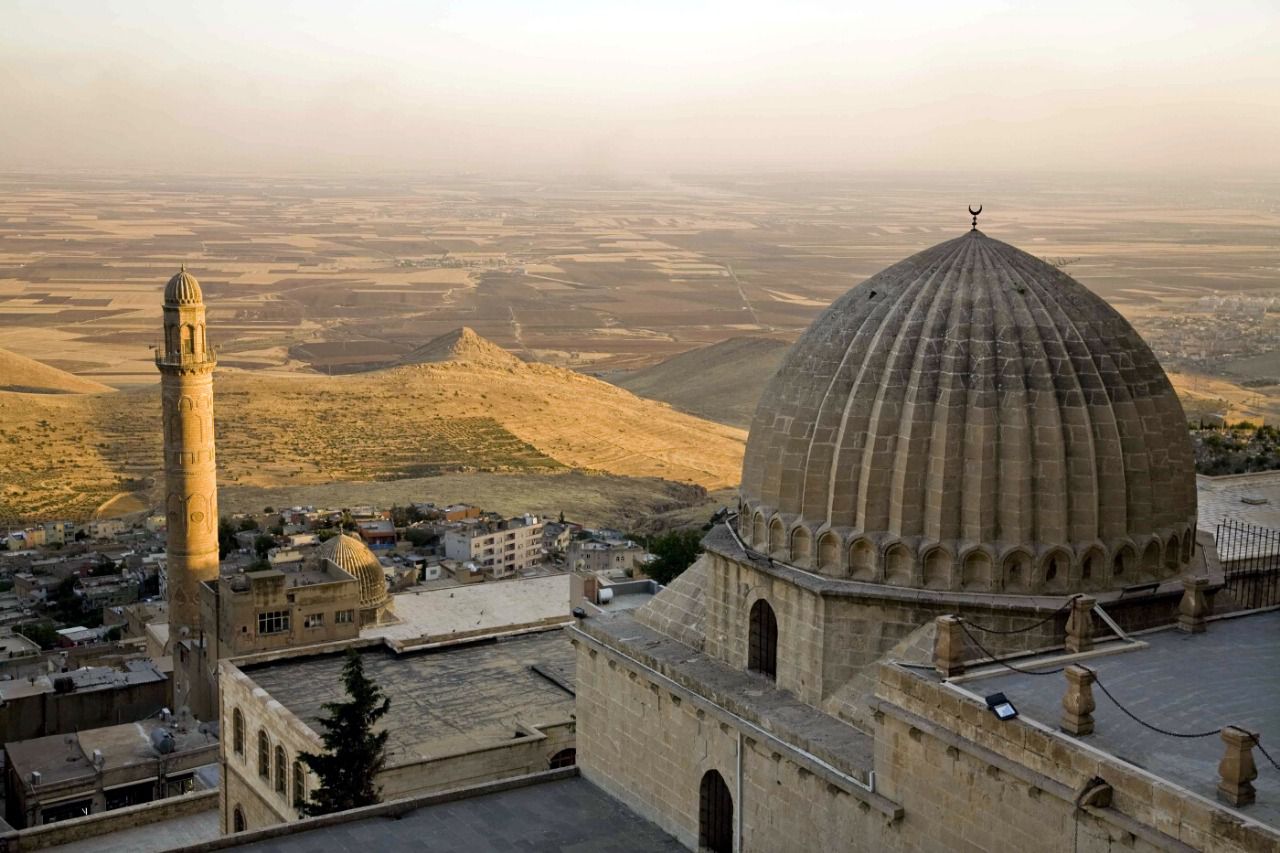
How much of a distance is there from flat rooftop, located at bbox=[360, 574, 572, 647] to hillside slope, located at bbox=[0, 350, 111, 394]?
209 feet

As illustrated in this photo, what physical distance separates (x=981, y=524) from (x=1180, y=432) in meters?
2.47

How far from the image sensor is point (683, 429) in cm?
8550

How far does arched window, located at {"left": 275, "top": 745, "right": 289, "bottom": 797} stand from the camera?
22109 mm

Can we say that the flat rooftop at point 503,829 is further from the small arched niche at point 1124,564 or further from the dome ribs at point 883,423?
the small arched niche at point 1124,564

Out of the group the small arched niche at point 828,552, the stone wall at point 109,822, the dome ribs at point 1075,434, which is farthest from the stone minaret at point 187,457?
the dome ribs at point 1075,434

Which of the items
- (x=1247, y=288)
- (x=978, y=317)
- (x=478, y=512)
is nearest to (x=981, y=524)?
(x=978, y=317)

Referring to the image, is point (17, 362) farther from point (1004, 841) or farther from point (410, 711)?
point (1004, 841)

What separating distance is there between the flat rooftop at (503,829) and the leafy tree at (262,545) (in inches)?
1255

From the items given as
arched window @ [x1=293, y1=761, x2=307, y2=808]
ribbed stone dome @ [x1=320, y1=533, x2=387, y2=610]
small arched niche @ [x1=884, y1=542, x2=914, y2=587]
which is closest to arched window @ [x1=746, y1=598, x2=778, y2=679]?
small arched niche @ [x1=884, y1=542, x2=914, y2=587]

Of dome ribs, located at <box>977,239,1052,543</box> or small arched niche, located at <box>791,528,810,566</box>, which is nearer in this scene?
dome ribs, located at <box>977,239,1052,543</box>

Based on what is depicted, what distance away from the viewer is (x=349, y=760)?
20094 millimetres

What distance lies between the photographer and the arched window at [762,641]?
15.1 metres

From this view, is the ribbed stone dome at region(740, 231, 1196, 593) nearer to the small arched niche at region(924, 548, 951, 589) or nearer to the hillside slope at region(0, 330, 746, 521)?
the small arched niche at region(924, 548, 951, 589)

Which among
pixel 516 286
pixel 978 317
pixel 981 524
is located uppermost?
pixel 978 317
